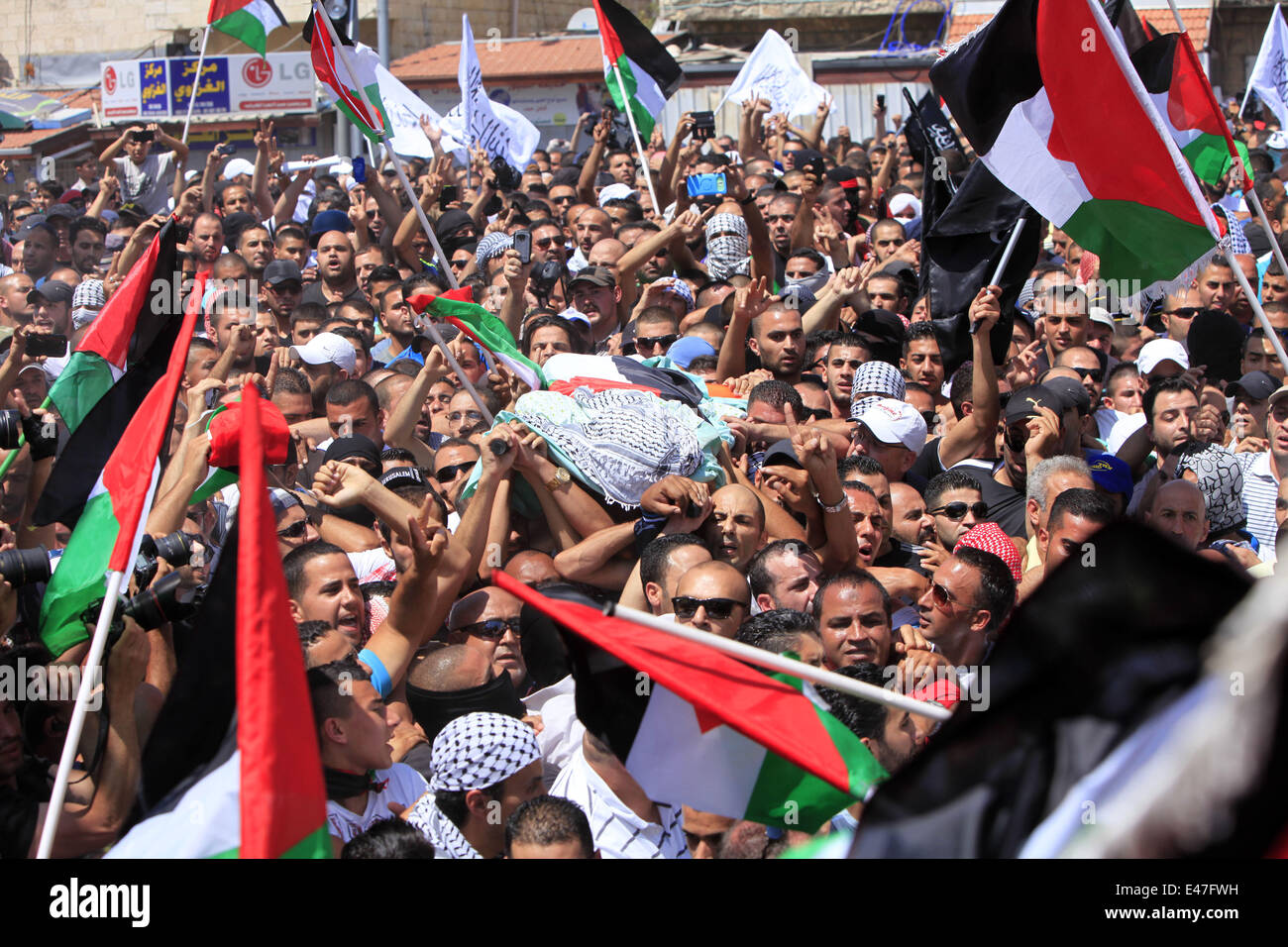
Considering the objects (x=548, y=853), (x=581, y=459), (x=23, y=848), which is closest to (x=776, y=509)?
(x=581, y=459)

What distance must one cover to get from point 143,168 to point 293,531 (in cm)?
936

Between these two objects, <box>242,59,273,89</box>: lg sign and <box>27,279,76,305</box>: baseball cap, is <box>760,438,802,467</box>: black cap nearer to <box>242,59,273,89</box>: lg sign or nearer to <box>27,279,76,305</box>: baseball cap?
<box>27,279,76,305</box>: baseball cap

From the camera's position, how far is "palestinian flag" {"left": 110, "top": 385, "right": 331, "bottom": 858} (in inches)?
73.6

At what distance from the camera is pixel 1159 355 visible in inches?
268

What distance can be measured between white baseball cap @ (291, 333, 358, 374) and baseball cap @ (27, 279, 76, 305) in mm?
2132

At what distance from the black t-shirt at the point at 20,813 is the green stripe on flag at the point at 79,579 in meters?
0.34

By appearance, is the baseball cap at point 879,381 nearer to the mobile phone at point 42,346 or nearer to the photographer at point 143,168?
the mobile phone at point 42,346

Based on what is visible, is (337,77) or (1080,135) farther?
(337,77)

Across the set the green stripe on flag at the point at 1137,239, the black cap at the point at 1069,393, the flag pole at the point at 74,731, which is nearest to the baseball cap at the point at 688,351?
the black cap at the point at 1069,393

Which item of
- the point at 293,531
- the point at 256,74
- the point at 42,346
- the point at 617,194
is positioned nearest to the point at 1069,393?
the point at 293,531

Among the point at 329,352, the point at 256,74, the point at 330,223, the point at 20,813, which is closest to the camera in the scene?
the point at 20,813

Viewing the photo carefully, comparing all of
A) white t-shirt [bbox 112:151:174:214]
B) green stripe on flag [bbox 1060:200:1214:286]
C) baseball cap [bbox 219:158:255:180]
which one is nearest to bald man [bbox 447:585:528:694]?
green stripe on flag [bbox 1060:200:1214:286]

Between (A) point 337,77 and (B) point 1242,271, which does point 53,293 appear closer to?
(A) point 337,77

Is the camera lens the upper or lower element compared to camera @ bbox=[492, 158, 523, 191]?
lower
